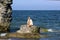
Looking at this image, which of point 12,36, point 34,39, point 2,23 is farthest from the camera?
point 2,23

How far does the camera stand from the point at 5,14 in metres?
47.9

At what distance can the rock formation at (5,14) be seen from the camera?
47281 millimetres

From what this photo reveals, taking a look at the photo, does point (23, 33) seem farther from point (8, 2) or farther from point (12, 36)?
point (8, 2)

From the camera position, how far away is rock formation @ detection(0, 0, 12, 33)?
4728cm

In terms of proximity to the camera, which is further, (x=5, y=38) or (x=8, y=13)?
(x=8, y=13)

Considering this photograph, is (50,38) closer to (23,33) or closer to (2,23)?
(23,33)

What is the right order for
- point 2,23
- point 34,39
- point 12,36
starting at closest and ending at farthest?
point 34,39 → point 12,36 → point 2,23

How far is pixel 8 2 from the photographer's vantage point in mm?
47969

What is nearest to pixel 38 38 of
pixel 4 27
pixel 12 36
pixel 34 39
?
pixel 34 39

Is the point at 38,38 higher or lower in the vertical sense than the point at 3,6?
lower

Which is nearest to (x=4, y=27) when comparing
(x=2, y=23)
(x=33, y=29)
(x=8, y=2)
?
(x=2, y=23)

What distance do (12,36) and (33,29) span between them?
3495 mm

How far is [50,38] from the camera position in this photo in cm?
3975

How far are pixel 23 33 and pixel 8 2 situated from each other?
877 cm
